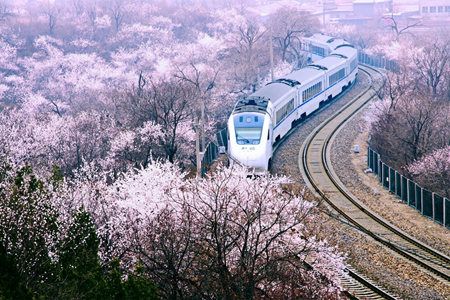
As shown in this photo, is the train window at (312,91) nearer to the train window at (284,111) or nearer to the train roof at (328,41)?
the train window at (284,111)

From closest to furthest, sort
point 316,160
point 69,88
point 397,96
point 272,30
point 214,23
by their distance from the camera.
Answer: point 316,160, point 397,96, point 69,88, point 272,30, point 214,23

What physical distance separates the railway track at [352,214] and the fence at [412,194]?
2.56 meters

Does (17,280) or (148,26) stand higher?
(17,280)

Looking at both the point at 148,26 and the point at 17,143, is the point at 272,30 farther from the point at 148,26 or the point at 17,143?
the point at 17,143

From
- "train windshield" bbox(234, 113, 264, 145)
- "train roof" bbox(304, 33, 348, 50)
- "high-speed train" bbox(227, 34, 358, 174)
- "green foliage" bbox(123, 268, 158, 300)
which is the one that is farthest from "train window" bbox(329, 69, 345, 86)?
"green foliage" bbox(123, 268, 158, 300)

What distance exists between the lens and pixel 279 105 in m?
46.0

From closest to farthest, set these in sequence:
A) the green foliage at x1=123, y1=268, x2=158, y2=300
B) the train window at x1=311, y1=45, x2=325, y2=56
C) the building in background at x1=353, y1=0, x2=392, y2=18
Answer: the green foliage at x1=123, y1=268, x2=158, y2=300 < the train window at x1=311, y1=45, x2=325, y2=56 < the building in background at x1=353, y1=0, x2=392, y2=18

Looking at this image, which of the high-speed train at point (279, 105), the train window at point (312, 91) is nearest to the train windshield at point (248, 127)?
the high-speed train at point (279, 105)

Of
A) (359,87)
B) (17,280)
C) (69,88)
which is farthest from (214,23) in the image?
(17,280)

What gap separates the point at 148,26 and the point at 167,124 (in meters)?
67.7

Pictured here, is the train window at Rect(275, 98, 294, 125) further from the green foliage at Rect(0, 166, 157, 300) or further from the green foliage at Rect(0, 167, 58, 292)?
the green foliage at Rect(0, 167, 58, 292)

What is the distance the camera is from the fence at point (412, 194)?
34750 millimetres

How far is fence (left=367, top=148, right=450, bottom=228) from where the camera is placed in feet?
114

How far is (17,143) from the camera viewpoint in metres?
51.0
